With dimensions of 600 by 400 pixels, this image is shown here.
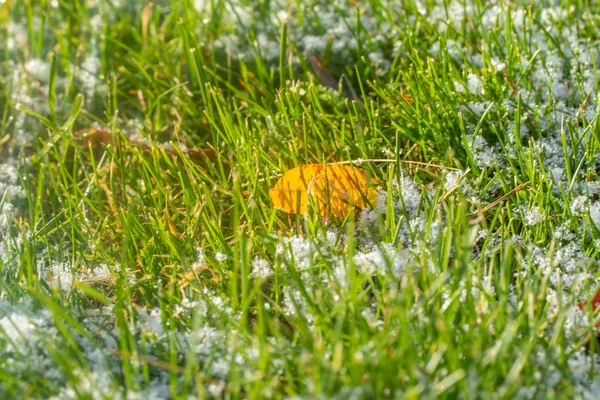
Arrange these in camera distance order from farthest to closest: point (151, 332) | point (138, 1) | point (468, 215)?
point (138, 1)
point (468, 215)
point (151, 332)

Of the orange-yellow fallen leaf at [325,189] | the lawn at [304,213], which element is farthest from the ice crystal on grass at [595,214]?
the orange-yellow fallen leaf at [325,189]

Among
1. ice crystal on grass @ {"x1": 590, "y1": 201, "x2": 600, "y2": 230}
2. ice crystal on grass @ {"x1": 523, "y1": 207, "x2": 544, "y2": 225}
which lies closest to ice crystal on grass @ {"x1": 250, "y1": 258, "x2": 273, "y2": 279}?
ice crystal on grass @ {"x1": 523, "y1": 207, "x2": 544, "y2": 225}

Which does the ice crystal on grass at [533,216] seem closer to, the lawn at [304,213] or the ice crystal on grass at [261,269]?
the lawn at [304,213]

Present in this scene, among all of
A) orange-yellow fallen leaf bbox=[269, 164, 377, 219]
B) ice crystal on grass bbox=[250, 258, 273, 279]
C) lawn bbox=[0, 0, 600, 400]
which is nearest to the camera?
lawn bbox=[0, 0, 600, 400]

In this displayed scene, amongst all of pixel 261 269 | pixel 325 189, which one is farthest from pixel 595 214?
pixel 261 269

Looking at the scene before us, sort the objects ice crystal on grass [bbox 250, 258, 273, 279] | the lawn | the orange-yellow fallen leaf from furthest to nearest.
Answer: the orange-yellow fallen leaf < ice crystal on grass [bbox 250, 258, 273, 279] < the lawn

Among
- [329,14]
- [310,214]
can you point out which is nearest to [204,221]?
[310,214]

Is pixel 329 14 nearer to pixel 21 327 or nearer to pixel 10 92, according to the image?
pixel 10 92

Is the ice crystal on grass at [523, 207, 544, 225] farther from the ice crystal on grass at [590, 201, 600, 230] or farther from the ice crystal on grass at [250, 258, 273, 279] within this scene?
the ice crystal on grass at [250, 258, 273, 279]
